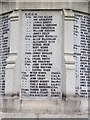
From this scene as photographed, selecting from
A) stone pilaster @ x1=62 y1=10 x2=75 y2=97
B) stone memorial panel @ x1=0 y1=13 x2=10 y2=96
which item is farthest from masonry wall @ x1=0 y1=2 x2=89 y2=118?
stone memorial panel @ x1=0 y1=13 x2=10 y2=96

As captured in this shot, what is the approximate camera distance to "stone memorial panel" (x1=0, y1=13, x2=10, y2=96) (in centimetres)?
1073

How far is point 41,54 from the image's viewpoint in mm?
10328

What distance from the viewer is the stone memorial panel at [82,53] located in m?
10.4

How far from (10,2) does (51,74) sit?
2.68 metres

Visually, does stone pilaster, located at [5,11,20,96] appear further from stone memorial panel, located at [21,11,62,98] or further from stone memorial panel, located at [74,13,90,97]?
stone memorial panel, located at [74,13,90,97]

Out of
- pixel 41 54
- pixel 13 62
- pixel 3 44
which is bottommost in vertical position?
pixel 13 62

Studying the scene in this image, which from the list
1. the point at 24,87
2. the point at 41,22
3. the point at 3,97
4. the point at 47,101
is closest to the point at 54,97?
the point at 47,101

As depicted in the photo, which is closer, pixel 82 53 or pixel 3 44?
pixel 82 53

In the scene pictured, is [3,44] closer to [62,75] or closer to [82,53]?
[62,75]

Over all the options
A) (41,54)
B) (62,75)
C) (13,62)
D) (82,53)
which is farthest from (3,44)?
(82,53)

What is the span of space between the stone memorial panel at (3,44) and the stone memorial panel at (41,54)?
2.20 feet

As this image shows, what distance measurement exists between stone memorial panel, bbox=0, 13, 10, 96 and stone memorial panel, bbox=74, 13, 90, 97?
218 cm

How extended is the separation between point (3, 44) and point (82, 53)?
2555mm

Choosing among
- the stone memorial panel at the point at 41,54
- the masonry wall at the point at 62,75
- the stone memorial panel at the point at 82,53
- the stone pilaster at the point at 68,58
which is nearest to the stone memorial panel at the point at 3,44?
the masonry wall at the point at 62,75
